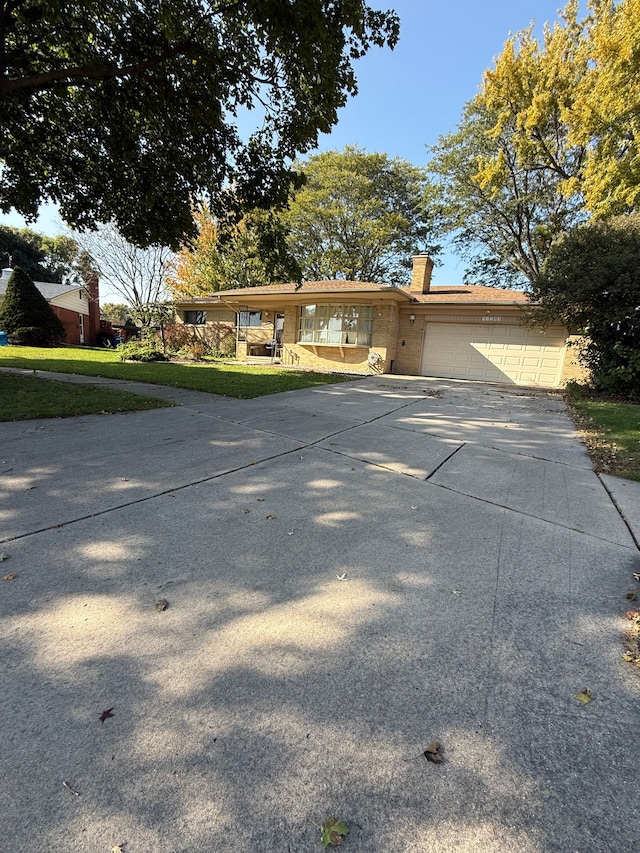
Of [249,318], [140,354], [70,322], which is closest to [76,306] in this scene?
[70,322]

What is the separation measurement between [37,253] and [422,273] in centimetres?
3908

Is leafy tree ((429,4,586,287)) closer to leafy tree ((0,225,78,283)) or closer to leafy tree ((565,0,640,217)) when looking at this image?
leafy tree ((565,0,640,217))

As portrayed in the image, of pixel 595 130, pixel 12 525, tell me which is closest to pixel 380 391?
pixel 12 525

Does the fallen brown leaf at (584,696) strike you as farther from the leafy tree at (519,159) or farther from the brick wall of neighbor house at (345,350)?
the leafy tree at (519,159)

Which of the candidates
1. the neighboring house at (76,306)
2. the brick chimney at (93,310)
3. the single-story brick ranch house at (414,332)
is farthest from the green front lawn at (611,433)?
the brick chimney at (93,310)

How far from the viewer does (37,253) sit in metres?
37.3

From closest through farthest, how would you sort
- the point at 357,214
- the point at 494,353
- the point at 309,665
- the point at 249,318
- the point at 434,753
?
the point at 434,753 < the point at 309,665 < the point at 494,353 < the point at 249,318 < the point at 357,214

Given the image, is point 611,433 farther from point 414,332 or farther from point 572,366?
point 414,332

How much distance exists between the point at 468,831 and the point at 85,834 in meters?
1.10

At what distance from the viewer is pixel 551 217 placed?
18.5 metres

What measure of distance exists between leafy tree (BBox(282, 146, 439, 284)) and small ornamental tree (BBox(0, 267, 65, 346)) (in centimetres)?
1450

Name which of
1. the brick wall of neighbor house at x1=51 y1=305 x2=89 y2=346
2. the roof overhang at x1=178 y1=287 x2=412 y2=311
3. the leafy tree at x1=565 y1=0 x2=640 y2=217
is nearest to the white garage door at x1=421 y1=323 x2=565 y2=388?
the roof overhang at x1=178 y1=287 x2=412 y2=311

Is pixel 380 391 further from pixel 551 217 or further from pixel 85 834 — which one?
pixel 551 217

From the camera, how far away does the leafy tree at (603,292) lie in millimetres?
9789
